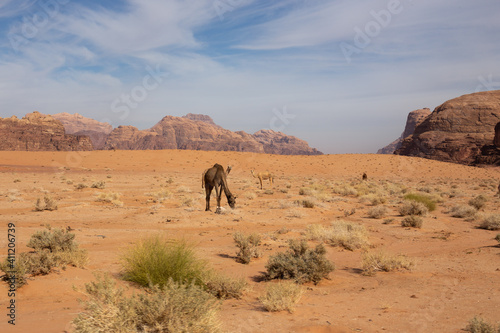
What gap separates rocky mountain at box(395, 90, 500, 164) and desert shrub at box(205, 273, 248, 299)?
295 feet

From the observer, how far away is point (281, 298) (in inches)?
220

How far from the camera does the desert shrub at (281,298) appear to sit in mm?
5465

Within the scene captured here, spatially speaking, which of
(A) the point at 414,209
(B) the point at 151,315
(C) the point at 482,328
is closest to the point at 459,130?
(A) the point at 414,209

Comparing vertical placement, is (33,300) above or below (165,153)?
below

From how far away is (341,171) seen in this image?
200 ft

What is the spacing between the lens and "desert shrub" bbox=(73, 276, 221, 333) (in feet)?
11.9

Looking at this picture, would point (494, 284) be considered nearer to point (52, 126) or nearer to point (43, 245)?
point (43, 245)

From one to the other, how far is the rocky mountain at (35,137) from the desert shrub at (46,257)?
4750 inches

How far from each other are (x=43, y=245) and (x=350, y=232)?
9.01 meters

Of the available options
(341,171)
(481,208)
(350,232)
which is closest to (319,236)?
(350,232)

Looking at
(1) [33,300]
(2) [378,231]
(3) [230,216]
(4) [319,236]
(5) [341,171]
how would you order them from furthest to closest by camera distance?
(5) [341,171], (3) [230,216], (2) [378,231], (4) [319,236], (1) [33,300]

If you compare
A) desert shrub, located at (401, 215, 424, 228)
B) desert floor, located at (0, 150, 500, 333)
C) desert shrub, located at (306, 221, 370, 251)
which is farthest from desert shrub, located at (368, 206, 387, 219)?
desert shrub, located at (306, 221, 370, 251)

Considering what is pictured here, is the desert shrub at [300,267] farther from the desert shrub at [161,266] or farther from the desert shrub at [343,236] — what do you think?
the desert shrub at [343,236]

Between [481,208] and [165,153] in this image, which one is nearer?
[481,208]
